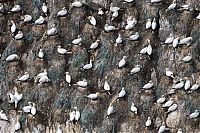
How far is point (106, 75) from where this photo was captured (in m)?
18.2

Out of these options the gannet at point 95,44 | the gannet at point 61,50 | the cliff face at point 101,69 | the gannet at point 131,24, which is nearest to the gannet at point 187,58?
the cliff face at point 101,69

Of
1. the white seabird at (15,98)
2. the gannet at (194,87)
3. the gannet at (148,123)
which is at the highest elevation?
the gannet at (194,87)

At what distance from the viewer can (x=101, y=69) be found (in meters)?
18.3

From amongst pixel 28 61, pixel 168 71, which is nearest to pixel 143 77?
pixel 168 71

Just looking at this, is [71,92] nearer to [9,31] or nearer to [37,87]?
[37,87]

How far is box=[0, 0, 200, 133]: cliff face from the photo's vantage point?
57.8 ft

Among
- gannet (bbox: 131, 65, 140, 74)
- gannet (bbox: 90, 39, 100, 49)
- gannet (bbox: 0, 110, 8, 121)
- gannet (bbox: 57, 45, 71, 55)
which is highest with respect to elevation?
gannet (bbox: 90, 39, 100, 49)

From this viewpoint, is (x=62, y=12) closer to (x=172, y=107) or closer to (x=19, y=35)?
(x=19, y=35)

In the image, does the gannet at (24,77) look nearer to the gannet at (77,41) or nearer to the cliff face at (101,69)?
the cliff face at (101,69)

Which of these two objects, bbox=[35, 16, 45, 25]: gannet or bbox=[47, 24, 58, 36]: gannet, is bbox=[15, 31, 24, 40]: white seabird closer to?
bbox=[35, 16, 45, 25]: gannet

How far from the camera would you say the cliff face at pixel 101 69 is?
17.6 m

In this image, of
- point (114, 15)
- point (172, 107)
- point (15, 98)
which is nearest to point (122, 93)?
point (172, 107)

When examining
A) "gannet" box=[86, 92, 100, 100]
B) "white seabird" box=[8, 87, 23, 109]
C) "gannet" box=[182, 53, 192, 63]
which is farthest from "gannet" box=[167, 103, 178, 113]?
"white seabird" box=[8, 87, 23, 109]

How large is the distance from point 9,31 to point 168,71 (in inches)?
195
